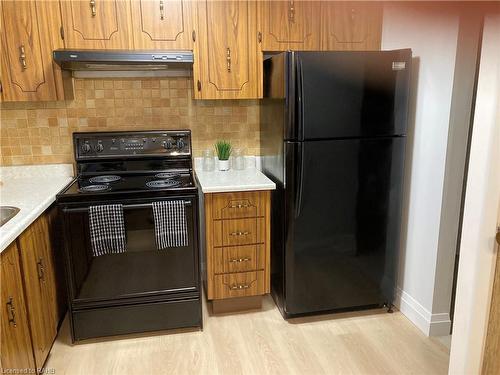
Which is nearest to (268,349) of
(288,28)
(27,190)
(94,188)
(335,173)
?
(335,173)

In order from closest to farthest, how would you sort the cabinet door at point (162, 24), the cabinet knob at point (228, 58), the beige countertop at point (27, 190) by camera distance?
the beige countertop at point (27, 190), the cabinet door at point (162, 24), the cabinet knob at point (228, 58)

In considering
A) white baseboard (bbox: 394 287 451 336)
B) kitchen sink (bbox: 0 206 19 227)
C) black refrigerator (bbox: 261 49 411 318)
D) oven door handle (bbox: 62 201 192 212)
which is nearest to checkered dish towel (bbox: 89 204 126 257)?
oven door handle (bbox: 62 201 192 212)

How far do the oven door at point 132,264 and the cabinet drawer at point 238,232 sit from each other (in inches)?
6.2

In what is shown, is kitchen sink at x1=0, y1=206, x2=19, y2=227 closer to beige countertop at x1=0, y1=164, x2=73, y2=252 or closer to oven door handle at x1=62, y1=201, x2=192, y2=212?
beige countertop at x1=0, y1=164, x2=73, y2=252

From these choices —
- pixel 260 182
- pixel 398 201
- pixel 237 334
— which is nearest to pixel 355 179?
pixel 398 201

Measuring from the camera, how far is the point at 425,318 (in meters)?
2.24

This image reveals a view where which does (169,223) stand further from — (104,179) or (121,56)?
(121,56)

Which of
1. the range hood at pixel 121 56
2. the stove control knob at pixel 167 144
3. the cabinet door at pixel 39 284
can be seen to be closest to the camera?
the cabinet door at pixel 39 284

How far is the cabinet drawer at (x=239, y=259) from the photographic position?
7.57 ft

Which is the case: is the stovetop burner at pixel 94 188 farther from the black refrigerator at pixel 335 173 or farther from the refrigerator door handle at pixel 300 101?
the refrigerator door handle at pixel 300 101

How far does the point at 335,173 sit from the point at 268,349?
1.00 meters

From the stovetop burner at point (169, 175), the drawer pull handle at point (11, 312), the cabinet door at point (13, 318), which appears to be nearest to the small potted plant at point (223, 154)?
the stovetop burner at point (169, 175)

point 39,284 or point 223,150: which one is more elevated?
point 223,150

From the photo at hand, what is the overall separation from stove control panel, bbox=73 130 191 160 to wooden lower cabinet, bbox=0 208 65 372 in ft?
1.62
